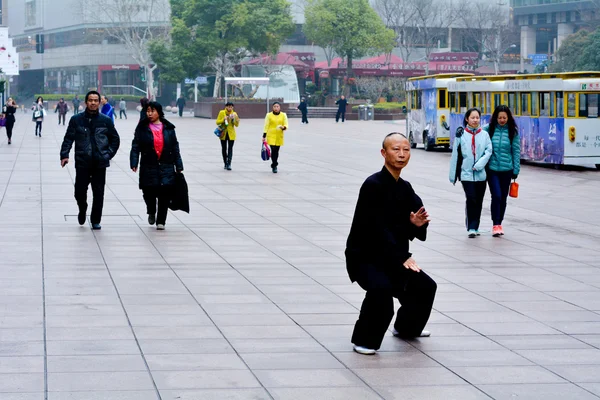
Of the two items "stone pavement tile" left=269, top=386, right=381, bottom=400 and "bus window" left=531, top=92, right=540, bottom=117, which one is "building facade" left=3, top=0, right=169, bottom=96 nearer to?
"bus window" left=531, top=92, right=540, bottom=117

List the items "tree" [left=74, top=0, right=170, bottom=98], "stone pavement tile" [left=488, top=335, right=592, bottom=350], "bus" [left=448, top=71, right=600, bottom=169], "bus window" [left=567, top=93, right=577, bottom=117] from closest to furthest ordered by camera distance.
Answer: "stone pavement tile" [left=488, top=335, right=592, bottom=350], "bus" [left=448, top=71, right=600, bottom=169], "bus window" [left=567, top=93, right=577, bottom=117], "tree" [left=74, top=0, right=170, bottom=98]

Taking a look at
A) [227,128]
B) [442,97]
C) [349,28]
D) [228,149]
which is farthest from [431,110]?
[349,28]

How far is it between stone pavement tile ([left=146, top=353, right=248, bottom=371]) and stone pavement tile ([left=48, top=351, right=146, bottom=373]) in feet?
0.29

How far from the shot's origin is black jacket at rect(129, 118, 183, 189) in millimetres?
13570

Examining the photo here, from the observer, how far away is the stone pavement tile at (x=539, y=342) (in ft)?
23.9

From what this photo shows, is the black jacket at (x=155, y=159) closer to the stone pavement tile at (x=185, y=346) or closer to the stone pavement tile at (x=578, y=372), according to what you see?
the stone pavement tile at (x=185, y=346)

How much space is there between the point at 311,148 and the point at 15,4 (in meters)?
93.6

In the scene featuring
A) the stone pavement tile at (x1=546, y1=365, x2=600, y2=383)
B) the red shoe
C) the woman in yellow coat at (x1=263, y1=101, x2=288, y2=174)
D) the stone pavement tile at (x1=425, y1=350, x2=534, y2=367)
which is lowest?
the stone pavement tile at (x1=546, y1=365, x2=600, y2=383)

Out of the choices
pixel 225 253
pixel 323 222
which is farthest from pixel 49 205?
pixel 225 253

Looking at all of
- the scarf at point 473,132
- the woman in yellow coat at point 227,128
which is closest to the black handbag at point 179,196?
the scarf at point 473,132

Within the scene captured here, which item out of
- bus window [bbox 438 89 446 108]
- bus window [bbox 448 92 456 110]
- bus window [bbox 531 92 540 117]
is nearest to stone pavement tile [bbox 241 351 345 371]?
bus window [bbox 531 92 540 117]

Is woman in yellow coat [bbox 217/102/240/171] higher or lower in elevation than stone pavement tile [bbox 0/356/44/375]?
higher

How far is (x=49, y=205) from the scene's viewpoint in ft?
53.3

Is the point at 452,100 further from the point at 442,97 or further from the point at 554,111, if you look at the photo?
the point at 554,111
